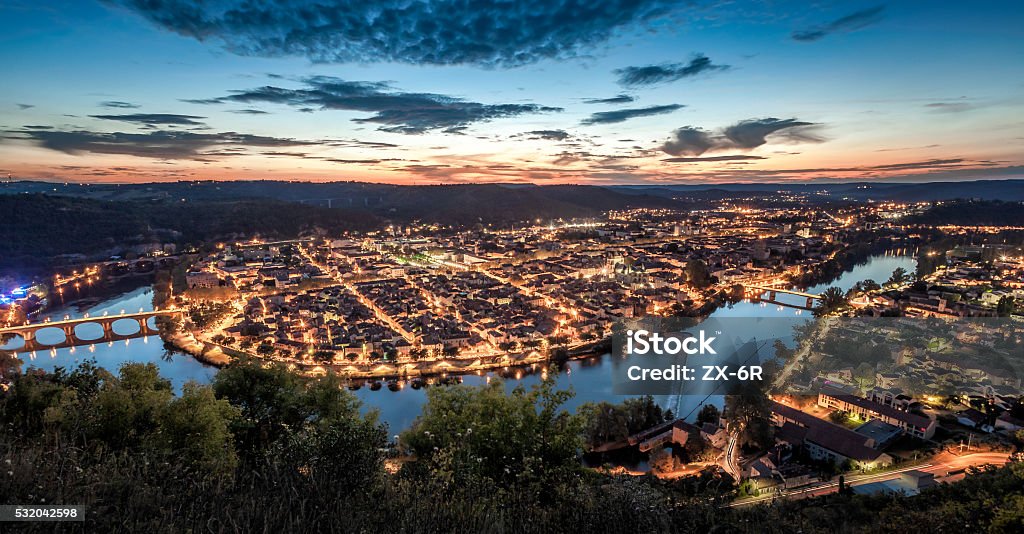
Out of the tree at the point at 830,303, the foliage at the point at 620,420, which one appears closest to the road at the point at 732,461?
the foliage at the point at 620,420

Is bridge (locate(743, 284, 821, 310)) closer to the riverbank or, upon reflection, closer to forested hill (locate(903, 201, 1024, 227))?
the riverbank

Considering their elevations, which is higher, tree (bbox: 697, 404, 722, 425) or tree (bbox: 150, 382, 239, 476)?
tree (bbox: 150, 382, 239, 476)

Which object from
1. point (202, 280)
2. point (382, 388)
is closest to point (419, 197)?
point (202, 280)

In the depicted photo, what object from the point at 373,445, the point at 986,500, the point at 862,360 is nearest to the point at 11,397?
the point at 373,445

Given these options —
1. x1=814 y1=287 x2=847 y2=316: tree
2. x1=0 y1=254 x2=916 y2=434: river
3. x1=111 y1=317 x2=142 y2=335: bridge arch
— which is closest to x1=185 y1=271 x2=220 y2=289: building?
x1=0 y1=254 x2=916 y2=434: river

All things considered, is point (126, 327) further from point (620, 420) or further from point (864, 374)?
point (864, 374)

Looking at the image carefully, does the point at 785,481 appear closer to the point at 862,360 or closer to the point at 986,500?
the point at 986,500
